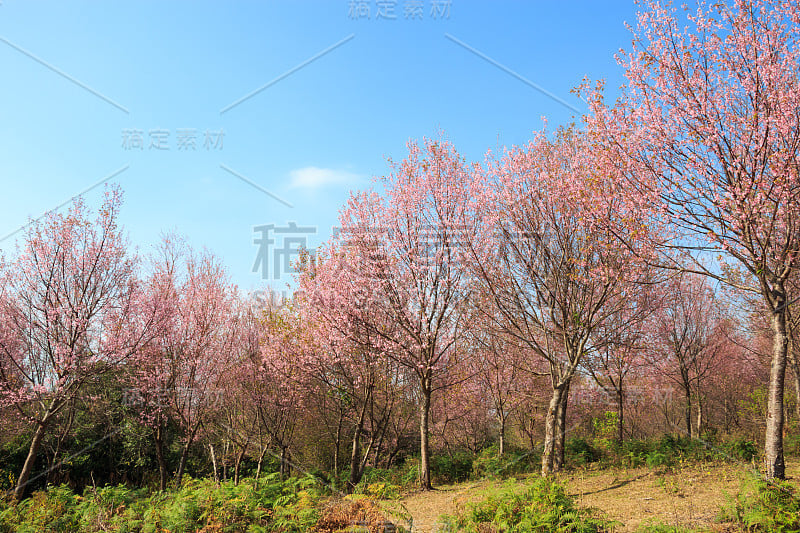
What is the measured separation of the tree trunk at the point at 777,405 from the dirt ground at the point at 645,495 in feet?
1.46

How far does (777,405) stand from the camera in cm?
791

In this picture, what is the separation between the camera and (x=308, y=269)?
1622 centimetres

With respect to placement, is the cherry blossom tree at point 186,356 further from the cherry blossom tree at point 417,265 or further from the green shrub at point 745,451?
the green shrub at point 745,451

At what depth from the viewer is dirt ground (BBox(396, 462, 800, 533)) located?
7.22 meters

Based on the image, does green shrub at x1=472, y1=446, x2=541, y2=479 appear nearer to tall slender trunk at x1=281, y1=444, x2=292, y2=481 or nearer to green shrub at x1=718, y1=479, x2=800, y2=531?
tall slender trunk at x1=281, y1=444, x2=292, y2=481

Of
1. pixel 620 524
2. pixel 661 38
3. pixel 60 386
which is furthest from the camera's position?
pixel 60 386

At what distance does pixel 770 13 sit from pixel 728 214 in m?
3.45

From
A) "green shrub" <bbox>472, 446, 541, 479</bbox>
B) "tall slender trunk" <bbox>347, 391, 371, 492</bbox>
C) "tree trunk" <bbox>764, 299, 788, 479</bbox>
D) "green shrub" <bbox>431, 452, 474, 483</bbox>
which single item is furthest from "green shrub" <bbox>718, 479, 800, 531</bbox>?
"tall slender trunk" <bbox>347, 391, 371, 492</bbox>

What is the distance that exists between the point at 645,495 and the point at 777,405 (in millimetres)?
2769

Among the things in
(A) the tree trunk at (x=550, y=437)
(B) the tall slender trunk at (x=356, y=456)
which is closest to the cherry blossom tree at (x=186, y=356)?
(B) the tall slender trunk at (x=356, y=456)

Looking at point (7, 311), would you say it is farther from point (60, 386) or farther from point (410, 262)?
point (410, 262)

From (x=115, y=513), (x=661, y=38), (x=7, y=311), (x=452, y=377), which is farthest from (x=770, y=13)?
(x=7, y=311)

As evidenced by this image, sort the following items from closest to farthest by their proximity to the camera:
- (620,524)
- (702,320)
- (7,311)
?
(620,524) → (7,311) → (702,320)

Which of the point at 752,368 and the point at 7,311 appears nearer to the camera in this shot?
the point at 7,311
